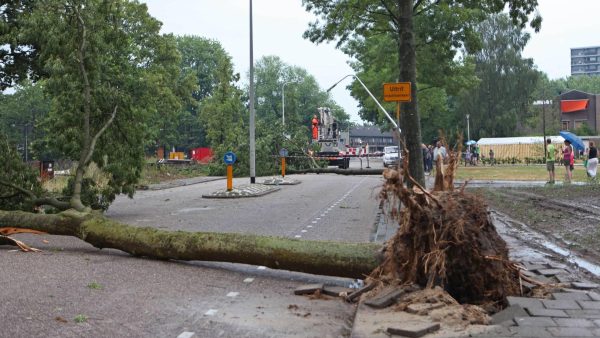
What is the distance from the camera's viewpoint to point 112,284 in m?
6.96

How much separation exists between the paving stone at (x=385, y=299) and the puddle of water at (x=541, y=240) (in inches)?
109

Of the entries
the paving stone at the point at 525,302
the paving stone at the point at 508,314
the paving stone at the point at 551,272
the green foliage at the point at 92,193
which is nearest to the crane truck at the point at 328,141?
the green foliage at the point at 92,193

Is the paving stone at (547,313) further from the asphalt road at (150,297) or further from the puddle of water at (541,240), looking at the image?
the puddle of water at (541,240)

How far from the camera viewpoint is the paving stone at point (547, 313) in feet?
16.1

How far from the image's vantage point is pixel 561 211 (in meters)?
13.5

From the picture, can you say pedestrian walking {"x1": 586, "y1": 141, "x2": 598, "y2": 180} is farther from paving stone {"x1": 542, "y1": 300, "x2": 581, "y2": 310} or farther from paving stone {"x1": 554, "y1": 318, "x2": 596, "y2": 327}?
paving stone {"x1": 554, "y1": 318, "x2": 596, "y2": 327}

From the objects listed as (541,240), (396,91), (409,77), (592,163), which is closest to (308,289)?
(541,240)

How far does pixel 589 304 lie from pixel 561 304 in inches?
9.3

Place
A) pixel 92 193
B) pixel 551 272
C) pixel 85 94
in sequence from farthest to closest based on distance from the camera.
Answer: pixel 85 94
pixel 92 193
pixel 551 272

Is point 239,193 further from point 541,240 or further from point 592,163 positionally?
point 592,163

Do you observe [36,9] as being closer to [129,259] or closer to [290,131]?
[129,259]

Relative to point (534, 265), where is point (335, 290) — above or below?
below

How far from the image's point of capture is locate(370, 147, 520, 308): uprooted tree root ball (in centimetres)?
566

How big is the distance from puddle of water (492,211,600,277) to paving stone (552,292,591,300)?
1589mm
